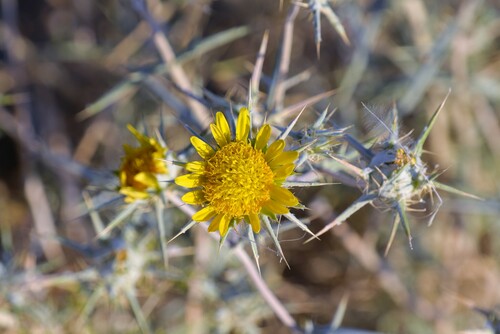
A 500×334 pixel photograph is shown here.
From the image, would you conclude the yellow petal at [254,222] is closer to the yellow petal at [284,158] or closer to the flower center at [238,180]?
the flower center at [238,180]

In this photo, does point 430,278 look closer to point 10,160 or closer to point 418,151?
point 418,151

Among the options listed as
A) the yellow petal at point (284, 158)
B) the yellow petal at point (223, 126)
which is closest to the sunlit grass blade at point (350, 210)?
the yellow petal at point (284, 158)

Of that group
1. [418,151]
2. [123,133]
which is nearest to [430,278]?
[418,151]

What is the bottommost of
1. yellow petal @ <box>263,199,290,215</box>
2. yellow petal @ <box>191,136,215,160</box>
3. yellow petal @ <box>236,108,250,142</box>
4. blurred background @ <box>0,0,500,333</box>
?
blurred background @ <box>0,0,500,333</box>

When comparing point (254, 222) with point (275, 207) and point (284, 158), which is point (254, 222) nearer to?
point (275, 207)

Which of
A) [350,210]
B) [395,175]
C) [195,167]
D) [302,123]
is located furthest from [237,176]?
[302,123]

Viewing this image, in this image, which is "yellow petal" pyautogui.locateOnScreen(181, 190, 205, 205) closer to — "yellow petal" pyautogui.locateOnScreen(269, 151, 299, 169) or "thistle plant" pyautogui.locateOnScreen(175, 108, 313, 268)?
"thistle plant" pyautogui.locateOnScreen(175, 108, 313, 268)

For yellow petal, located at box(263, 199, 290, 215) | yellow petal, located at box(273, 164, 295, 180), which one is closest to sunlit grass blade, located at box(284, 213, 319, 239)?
yellow petal, located at box(263, 199, 290, 215)
